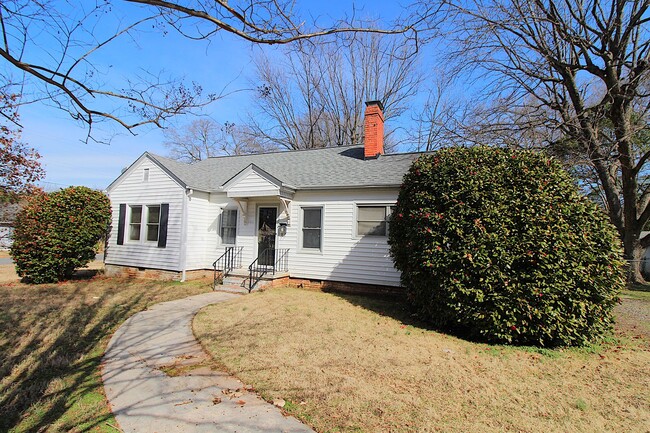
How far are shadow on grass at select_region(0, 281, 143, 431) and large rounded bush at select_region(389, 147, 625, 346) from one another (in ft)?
16.4

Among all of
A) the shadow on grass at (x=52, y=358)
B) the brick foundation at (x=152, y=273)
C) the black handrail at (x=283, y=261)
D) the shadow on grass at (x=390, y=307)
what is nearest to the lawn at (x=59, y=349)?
the shadow on grass at (x=52, y=358)

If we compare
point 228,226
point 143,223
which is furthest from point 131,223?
point 228,226

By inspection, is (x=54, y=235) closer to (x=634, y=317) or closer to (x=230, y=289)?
(x=230, y=289)

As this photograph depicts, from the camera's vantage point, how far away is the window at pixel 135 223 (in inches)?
484

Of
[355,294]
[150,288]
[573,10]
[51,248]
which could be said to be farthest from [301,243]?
[573,10]

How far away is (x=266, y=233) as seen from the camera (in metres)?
11.0

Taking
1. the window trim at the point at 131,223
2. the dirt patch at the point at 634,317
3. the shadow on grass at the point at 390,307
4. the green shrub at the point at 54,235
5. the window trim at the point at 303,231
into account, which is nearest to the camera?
the dirt patch at the point at 634,317

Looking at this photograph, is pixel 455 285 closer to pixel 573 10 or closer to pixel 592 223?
pixel 592 223

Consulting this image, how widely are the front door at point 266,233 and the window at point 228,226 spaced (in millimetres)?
1071

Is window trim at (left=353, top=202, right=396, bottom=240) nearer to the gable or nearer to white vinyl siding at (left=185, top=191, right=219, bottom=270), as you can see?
the gable

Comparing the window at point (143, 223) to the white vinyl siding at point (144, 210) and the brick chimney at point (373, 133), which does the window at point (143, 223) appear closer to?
the white vinyl siding at point (144, 210)

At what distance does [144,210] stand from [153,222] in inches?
23.7

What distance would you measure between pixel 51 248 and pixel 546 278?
13.3m

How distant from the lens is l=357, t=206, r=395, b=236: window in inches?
375
